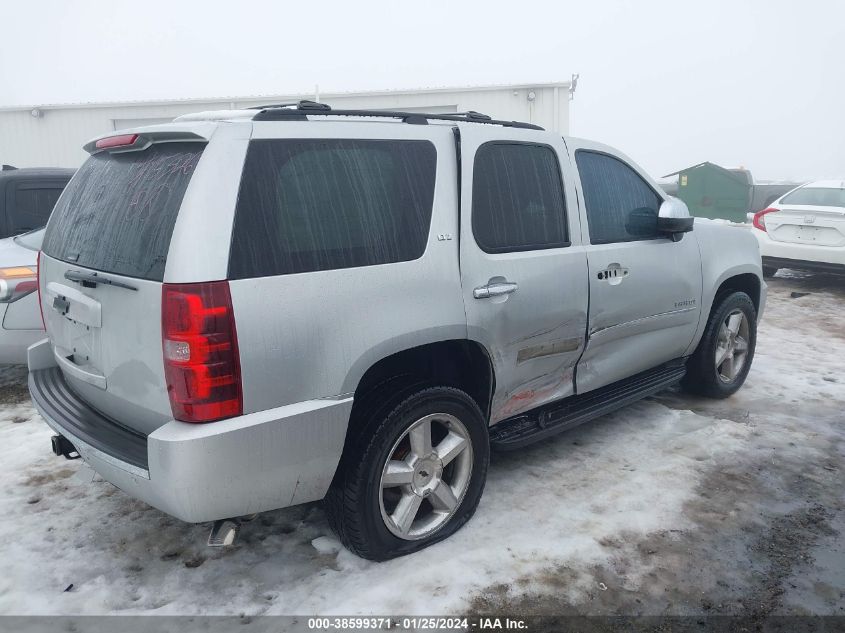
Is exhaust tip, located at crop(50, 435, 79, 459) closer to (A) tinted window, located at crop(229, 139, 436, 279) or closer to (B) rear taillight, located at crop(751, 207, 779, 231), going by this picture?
(A) tinted window, located at crop(229, 139, 436, 279)

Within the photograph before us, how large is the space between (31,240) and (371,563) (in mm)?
4100

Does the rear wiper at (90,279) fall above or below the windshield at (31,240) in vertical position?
above

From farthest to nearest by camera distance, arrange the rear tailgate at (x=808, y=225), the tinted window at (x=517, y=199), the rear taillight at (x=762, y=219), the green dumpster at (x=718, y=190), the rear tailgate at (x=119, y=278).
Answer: the green dumpster at (x=718, y=190) → the rear taillight at (x=762, y=219) → the rear tailgate at (x=808, y=225) → the tinted window at (x=517, y=199) → the rear tailgate at (x=119, y=278)

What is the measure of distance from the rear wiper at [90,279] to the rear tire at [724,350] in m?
3.79


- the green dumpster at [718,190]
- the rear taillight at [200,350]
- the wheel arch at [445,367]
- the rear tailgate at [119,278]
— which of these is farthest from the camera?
the green dumpster at [718,190]

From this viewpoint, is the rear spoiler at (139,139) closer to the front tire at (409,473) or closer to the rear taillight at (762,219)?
the front tire at (409,473)

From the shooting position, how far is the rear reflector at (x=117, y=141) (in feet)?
8.77

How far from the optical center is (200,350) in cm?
225

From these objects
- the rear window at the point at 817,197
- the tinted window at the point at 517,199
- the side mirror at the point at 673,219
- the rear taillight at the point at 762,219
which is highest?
the tinted window at the point at 517,199

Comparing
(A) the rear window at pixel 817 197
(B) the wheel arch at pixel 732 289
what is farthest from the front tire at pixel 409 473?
(A) the rear window at pixel 817 197

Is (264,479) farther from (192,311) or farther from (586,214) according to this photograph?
Answer: (586,214)

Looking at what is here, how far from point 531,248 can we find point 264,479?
1.69m

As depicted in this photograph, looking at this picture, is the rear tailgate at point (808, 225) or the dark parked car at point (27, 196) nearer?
the dark parked car at point (27, 196)

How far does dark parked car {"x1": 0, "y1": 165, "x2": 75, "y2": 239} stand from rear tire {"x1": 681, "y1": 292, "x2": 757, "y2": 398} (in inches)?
215
